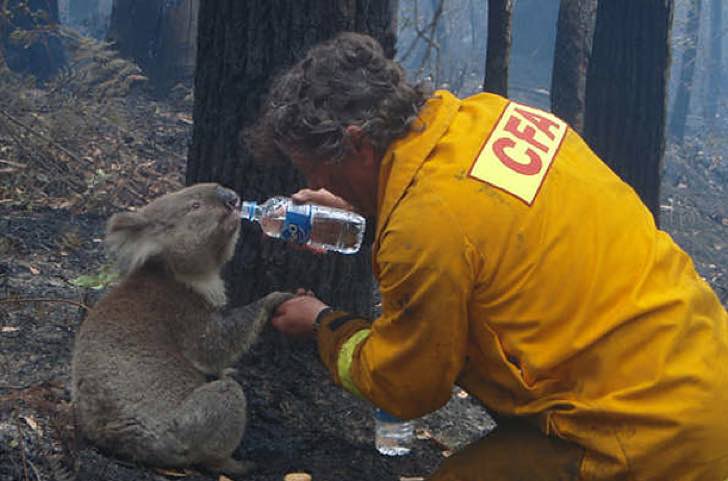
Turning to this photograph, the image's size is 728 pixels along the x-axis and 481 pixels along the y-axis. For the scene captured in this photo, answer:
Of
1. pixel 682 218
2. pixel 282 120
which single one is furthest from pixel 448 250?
pixel 682 218

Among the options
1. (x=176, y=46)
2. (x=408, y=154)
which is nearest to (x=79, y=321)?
(x=408, y=154)

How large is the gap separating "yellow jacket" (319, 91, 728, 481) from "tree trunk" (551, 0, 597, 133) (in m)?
6.07

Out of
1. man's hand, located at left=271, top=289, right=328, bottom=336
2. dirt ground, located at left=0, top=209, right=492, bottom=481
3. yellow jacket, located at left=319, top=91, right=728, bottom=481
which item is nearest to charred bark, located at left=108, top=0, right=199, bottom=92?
dirt ground, located at left=0, top=209, right=492, bottom=481

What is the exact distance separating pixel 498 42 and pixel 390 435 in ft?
14.8

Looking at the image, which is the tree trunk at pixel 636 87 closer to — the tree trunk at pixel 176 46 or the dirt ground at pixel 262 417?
the dirt ground at pixel 262 417

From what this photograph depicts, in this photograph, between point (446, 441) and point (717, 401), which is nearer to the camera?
point (717, 401)

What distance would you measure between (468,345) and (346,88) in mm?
936

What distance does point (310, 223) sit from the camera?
150 inches

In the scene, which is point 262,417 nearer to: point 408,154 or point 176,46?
point 408,154

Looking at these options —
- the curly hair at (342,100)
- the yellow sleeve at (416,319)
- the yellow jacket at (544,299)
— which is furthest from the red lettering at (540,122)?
the yellow sleeve at (416,319)

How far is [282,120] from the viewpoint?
297 centimetres

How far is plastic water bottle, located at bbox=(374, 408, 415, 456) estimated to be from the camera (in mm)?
4234

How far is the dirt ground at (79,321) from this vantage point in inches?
143

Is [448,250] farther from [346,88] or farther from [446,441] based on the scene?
[446,441]
